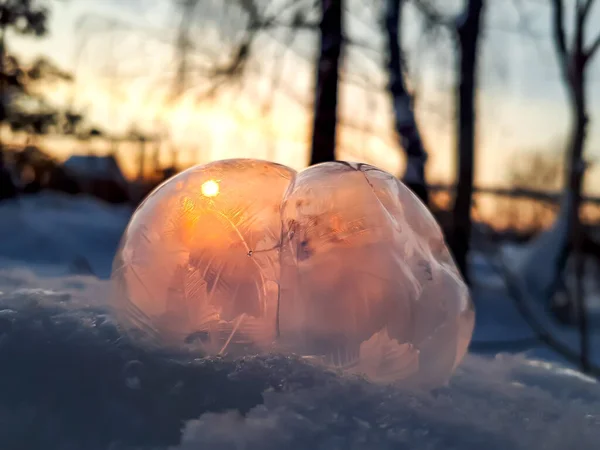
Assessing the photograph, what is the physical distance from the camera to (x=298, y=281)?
4.45ft

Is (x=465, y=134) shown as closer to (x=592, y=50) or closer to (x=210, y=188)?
(x=592, y=50)

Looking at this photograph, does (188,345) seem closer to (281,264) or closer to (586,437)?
(281,264)

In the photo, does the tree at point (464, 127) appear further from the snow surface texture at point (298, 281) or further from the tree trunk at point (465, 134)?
the snow surface texture at point (298, 281)

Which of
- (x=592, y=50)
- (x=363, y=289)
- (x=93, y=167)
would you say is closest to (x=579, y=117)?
(x=592, y=50)

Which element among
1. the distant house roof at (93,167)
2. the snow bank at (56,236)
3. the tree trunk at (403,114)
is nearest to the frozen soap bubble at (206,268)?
the tree trunk at (403,114)

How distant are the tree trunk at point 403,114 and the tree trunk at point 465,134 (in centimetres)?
39

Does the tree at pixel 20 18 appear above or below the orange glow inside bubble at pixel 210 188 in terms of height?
above

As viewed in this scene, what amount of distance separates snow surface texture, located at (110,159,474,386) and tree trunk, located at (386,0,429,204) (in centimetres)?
359

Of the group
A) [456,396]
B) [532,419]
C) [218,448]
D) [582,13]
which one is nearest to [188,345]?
[218,448]

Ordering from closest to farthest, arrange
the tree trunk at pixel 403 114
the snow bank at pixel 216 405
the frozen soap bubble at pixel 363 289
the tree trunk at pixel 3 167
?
1. the snow bank at pixel 216 405
2. the frozen soap bubble at pixel 363 289
3. the tree trunk at pixel 403 114
4. the tree trunk at pixel 3 167

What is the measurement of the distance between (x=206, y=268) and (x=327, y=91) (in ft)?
10.0

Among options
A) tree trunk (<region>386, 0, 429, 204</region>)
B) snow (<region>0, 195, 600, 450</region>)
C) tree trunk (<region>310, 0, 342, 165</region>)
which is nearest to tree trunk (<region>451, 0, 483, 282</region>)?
tree trunk (<region>386, 0, 429, 204</region>)

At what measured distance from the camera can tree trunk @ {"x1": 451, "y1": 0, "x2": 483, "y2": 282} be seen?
5133 mm

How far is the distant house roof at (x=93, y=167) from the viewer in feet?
56.2
